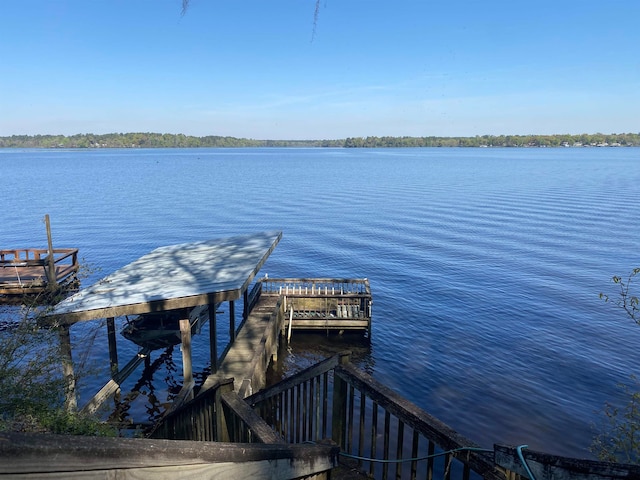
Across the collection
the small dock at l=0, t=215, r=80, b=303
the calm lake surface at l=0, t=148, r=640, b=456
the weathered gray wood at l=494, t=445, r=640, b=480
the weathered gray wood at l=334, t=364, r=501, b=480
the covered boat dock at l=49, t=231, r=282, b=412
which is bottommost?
the calm lake surface at l=0, t=148, r=640, b=456

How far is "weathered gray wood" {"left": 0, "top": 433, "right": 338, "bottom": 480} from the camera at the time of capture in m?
1.50

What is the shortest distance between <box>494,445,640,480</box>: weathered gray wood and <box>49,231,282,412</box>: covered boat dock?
8092 millimetres

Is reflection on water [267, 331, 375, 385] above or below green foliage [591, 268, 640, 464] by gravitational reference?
below

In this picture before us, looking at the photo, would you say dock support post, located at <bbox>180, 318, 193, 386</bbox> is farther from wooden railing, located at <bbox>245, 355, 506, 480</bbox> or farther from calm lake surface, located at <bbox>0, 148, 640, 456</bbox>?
wooden railing, located at <bbox>245, 355, 506, 480</bbox>

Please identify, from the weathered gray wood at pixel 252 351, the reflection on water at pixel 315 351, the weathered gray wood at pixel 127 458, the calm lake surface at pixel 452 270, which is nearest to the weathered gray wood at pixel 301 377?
the weathered gray wood at pixel 127 458

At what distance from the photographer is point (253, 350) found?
1588 centimetres

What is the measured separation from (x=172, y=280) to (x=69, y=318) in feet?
11.0

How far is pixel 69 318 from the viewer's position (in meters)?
10.2

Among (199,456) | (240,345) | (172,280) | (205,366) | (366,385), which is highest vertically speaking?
(199,456)

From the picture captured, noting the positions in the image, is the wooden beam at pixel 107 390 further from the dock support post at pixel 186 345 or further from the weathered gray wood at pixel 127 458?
the weathered gray wood at pixel 127 458

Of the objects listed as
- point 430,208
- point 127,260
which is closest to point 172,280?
point 127,260

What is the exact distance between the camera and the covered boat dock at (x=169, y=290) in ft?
35.3

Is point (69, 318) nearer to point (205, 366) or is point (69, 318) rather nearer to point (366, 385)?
point (366, 385)

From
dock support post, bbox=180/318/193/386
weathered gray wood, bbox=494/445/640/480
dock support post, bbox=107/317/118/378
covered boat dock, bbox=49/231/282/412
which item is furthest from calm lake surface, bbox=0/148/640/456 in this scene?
weathered gray wood, bbox=494/445/640/480
